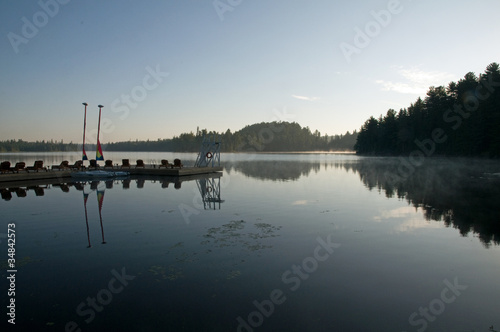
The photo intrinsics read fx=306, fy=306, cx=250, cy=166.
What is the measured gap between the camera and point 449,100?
85.6 meters

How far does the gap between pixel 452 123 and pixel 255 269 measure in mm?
93709

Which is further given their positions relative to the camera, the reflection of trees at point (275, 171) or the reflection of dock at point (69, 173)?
the reflection of trees at point (275, 171)

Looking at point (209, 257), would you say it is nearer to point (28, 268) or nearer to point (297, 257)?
point (297, 257)

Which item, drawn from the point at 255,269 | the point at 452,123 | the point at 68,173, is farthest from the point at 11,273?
the point at 452,123

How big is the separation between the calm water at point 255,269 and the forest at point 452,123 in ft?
218

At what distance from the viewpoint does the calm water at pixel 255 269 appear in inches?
216

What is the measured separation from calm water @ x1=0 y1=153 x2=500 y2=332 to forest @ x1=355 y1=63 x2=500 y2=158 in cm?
6643

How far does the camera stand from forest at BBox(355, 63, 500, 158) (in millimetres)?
66938

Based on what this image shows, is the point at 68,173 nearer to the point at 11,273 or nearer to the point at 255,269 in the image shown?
the point at 11,273

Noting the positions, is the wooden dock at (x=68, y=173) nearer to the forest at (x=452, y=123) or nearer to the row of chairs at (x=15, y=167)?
the row of chairs at (x=15, y=167)

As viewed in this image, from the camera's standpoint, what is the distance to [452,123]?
271ft

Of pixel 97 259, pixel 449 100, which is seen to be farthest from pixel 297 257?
pixel 449 100

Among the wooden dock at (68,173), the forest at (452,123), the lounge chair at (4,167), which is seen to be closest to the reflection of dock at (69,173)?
the wooden dock at (68,173)

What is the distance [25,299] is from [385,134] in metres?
125
